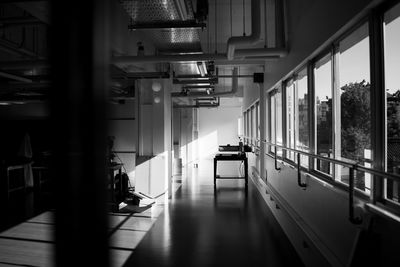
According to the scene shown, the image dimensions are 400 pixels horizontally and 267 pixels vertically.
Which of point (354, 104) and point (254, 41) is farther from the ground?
point (254, 41)

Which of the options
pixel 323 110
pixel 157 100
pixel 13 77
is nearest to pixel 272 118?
pixel 157 100

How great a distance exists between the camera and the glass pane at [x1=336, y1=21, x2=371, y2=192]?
2.22 m

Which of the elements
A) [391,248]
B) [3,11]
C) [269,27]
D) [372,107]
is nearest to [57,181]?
[391,248]

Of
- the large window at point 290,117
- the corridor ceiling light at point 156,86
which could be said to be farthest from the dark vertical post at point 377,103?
the corridor ceiling light at point 156,86

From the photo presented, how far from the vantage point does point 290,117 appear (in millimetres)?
4812

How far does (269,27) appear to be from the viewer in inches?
209

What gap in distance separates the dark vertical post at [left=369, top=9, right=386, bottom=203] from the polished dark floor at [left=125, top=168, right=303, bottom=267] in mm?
1514

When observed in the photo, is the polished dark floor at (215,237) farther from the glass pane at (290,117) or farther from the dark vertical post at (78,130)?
the dark vertical post at (78,130)

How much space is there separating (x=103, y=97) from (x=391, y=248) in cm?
182

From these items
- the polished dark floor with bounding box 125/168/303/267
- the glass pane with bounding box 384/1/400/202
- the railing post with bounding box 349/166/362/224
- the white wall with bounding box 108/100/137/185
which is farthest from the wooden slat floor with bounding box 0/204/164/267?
the white wall with bounding box 108/100/137/185

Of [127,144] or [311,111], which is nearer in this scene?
[311,111]

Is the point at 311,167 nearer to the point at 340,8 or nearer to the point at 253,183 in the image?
the point at 340,8

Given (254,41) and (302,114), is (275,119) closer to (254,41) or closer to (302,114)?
(302,114)

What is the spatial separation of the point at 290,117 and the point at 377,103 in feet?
9.56
